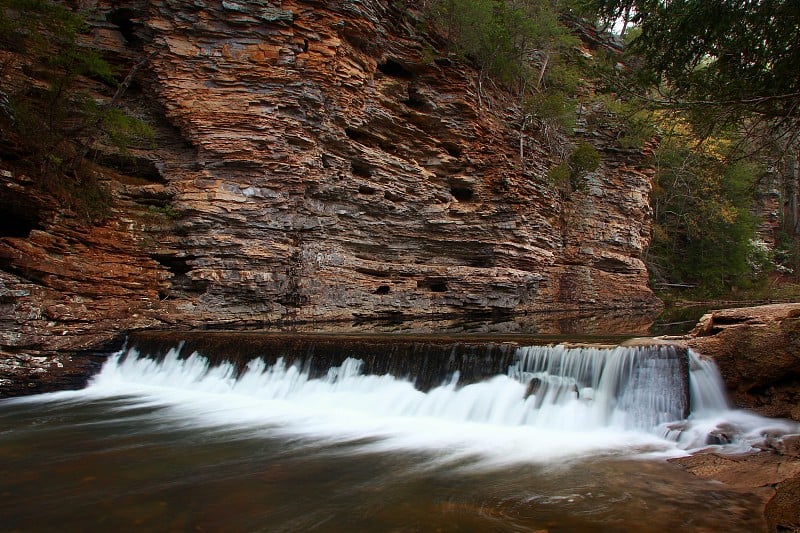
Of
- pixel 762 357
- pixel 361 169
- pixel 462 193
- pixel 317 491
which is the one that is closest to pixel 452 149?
pixel 462 193

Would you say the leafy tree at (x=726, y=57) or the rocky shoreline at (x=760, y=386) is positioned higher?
the leafy tree at (x=726, y=57)

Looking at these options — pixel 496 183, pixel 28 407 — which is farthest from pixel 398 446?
pixel 496 183

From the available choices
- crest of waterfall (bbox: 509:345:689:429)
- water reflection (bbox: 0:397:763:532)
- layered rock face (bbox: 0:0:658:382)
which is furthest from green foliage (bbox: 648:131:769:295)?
water reflection (bbox: 0:397:763:532)

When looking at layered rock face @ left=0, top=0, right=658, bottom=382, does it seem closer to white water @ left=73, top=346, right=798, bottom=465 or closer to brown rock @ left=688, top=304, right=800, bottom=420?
white water @ left=73, top=346, right=798, bottom=465

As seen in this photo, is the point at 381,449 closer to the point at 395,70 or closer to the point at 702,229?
the point at 395,70

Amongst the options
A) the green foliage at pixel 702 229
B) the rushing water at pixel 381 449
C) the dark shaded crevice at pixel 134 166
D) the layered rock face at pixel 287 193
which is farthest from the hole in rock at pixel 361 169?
the green foliage at pixel 702 229

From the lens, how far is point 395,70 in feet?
51.2

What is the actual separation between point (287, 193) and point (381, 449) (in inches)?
358

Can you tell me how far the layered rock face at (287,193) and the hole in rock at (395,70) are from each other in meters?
0.11

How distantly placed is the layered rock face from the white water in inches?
130

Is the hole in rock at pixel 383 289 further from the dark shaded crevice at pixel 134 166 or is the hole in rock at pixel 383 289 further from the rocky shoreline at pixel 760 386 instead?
the rocky shoreline at pixel 760 386

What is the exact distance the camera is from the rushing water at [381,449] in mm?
3010

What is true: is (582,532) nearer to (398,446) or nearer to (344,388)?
(398,446)

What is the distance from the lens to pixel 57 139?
9.92m
